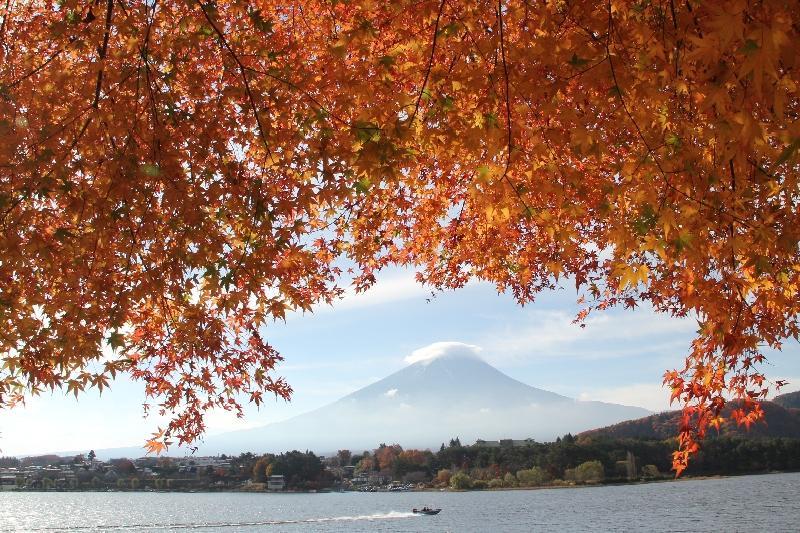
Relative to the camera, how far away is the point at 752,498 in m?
65.9

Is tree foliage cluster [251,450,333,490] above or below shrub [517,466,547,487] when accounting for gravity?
above

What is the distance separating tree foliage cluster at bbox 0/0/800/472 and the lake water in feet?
162

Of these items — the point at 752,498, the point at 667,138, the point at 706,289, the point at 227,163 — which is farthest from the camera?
the point at 752,498

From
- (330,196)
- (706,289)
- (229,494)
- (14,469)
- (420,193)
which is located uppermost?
(420,193)

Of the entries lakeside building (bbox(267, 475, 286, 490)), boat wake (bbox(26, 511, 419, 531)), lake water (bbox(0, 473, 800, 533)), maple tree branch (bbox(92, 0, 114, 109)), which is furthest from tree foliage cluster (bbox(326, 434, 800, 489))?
maple tree branch (bbox(92, 0, 114, 109))

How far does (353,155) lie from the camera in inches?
158

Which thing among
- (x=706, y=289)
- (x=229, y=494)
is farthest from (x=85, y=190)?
(x=229, y=494)

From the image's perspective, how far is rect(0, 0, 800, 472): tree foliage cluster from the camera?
3.31 m

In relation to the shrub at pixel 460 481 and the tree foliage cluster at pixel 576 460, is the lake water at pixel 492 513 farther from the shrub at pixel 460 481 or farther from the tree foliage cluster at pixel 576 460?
the tree foliage cluster at pixel 576 460

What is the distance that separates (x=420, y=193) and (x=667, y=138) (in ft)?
14.3

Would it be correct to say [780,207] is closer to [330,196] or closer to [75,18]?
[330,196]

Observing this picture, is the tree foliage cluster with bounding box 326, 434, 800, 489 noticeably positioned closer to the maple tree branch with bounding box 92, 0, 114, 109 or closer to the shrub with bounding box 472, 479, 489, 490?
the shrub with bounding box 472, 479, 489, 490

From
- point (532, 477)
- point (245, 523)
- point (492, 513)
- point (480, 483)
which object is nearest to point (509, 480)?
point (532, 477)

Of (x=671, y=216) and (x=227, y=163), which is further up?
(x=227, y=163)
